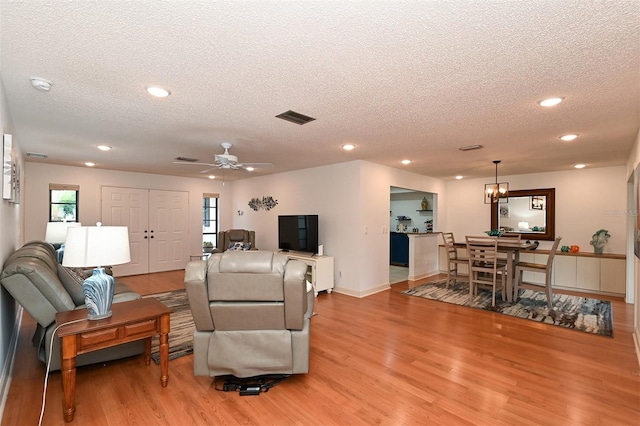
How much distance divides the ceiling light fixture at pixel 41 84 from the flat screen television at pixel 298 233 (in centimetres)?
405

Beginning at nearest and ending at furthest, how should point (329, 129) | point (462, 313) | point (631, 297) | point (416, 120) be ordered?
point (416, 120) → point (329, 129) → point (462, 313) → point (631, 297)

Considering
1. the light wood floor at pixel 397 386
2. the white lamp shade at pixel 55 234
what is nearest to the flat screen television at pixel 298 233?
the light wood floor at pixel 397 386

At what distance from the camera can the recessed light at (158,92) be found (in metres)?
2.42

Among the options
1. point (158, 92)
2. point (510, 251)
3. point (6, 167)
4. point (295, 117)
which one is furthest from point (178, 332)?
point (510, 251)

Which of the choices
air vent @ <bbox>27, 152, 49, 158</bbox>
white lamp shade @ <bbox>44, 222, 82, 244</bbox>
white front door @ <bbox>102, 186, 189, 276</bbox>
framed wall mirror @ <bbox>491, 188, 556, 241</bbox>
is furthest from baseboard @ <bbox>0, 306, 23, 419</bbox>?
framed wall mirror @ <bbox>491, 188, 556, 241</bbox>

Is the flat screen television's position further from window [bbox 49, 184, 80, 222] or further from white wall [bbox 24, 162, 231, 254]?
window [bbox 49, 184, 80, 222]

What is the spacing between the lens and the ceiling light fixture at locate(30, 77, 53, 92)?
2262 millimetres

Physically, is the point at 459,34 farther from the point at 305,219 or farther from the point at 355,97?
the point at 305,219

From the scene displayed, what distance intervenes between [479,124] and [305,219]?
11.1ft

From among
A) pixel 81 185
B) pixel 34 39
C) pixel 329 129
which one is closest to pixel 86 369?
pixel 34 39

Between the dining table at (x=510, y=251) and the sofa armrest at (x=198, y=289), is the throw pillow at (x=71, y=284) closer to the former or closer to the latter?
the sofa armrest at (x=198, y=289)

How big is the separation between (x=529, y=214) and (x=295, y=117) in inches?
240

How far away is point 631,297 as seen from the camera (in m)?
4.99

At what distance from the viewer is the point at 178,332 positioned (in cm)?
361
